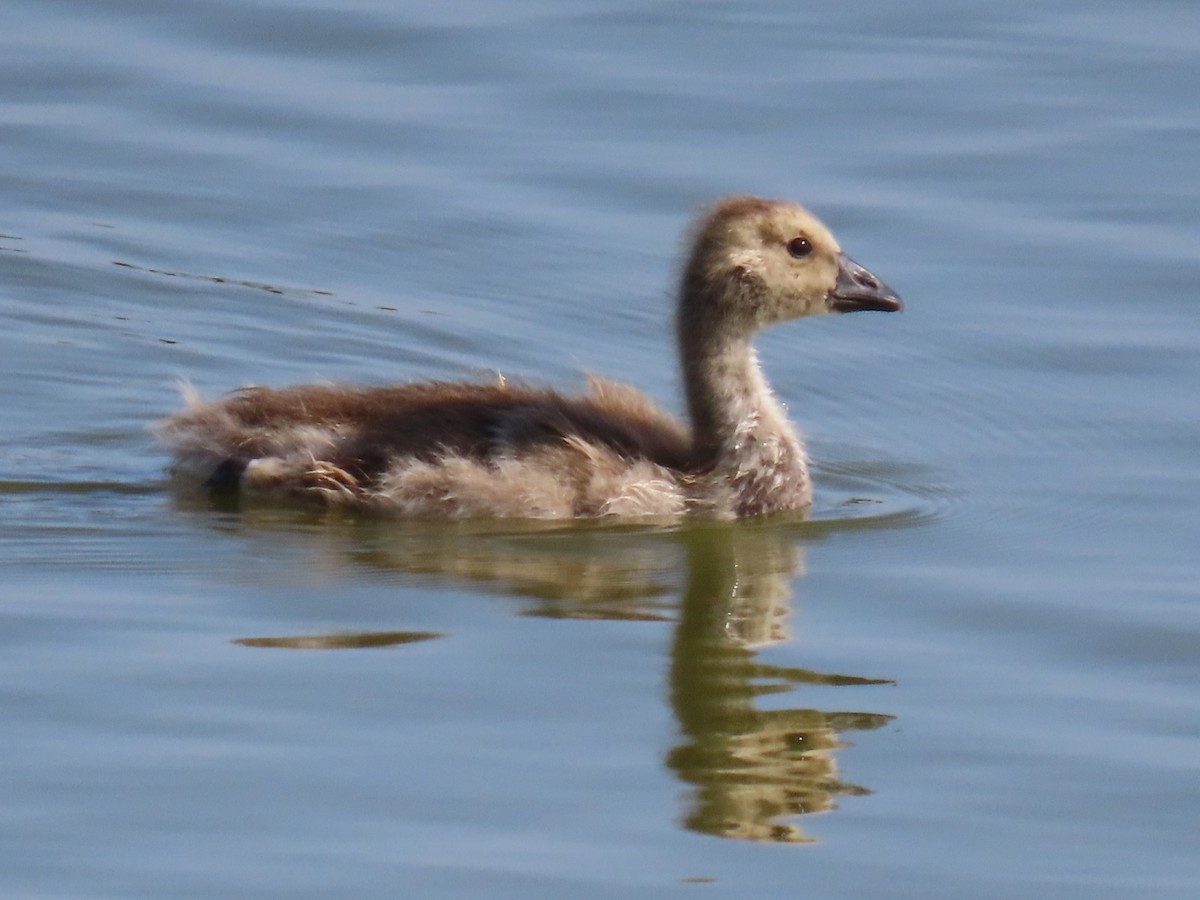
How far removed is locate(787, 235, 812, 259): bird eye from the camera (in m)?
9.16

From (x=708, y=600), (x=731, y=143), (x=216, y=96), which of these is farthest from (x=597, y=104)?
(x=708, y=600)

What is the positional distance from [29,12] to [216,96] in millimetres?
1913

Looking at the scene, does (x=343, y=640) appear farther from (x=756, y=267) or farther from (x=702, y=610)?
(x=756, y=267)

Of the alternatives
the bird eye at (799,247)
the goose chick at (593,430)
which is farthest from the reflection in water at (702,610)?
the bird eye at (799,247)

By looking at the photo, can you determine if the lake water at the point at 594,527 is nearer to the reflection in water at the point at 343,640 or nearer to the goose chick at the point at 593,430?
the reflection in water at the point at 343,640

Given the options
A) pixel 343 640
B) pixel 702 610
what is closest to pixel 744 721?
pixel 702 610

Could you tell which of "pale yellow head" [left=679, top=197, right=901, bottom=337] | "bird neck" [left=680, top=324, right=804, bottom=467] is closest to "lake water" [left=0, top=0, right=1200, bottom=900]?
"bird neck" [left=680, top=324, right=804, bottom=467]

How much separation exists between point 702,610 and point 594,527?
0.94m

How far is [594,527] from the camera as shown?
28.4 feet

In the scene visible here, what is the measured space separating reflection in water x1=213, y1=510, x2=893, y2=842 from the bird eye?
3.23ft

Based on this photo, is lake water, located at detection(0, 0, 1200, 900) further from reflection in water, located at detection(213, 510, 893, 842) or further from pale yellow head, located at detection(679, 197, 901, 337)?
pale yellow head, located at detection(679, 197, 901, 337)

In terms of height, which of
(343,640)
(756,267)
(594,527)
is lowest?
(343,640)

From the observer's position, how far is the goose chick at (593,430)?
28.4 feet

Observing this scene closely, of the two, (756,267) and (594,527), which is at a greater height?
(756,267)
